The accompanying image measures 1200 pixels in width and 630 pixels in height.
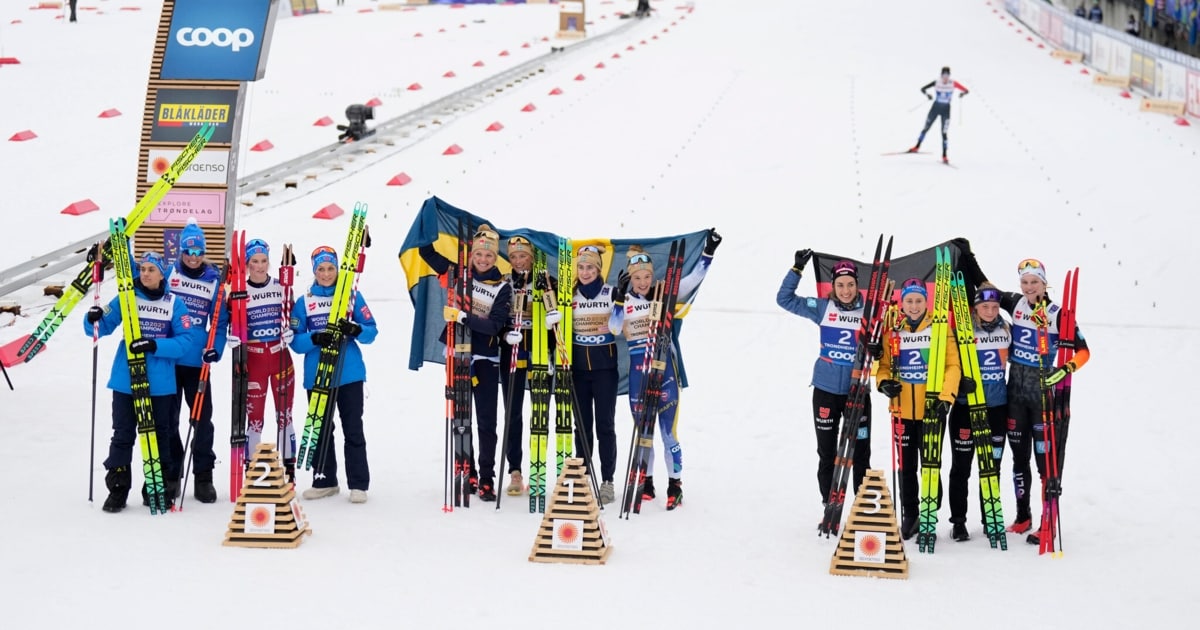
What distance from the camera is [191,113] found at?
11.2 meters

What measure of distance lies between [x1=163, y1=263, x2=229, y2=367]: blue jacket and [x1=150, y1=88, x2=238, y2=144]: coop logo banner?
3.89m

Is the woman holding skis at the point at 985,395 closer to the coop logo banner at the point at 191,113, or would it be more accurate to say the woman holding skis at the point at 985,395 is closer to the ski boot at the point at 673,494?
the ski boot at the point at 673,494

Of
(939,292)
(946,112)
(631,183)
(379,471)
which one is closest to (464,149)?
(631,183)

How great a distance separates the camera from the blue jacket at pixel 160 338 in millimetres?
7289

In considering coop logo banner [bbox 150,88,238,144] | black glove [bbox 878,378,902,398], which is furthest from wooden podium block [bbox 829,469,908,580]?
coop logo banner [bbox 150,88,238,144]

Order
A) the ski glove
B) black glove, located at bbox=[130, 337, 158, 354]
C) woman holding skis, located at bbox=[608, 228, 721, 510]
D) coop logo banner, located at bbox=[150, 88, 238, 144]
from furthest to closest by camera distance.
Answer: coop logo banner, located at bbox=[150, 88, 238, 144]
woman holding skis, located at bbox=[608, 228, 721, 510]
black glove, located at bbox=[130, 337, 158, 354]
the ski glove

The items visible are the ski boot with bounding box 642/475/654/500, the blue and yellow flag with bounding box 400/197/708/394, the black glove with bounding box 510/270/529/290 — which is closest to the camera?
the black glove with bounding box 510/270/529/290

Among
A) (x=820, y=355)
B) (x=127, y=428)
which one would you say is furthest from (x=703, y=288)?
(x=127, y=428)

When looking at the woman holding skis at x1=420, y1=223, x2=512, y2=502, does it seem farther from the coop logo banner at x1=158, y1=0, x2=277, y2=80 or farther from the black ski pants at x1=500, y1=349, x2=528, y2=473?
the coop logo banner at x1=158, y1=0, x2=277, y2=80

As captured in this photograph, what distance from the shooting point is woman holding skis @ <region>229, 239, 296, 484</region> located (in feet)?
25.1

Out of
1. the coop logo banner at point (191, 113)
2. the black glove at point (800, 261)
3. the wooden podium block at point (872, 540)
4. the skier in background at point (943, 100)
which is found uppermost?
the skier in background at point (943, 100)

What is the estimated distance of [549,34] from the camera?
32.3 m

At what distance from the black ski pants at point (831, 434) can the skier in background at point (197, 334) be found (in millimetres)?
A: 3273

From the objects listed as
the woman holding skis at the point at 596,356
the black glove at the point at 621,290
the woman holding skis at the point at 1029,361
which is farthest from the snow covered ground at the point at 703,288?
the black glove at the point at 621,290
